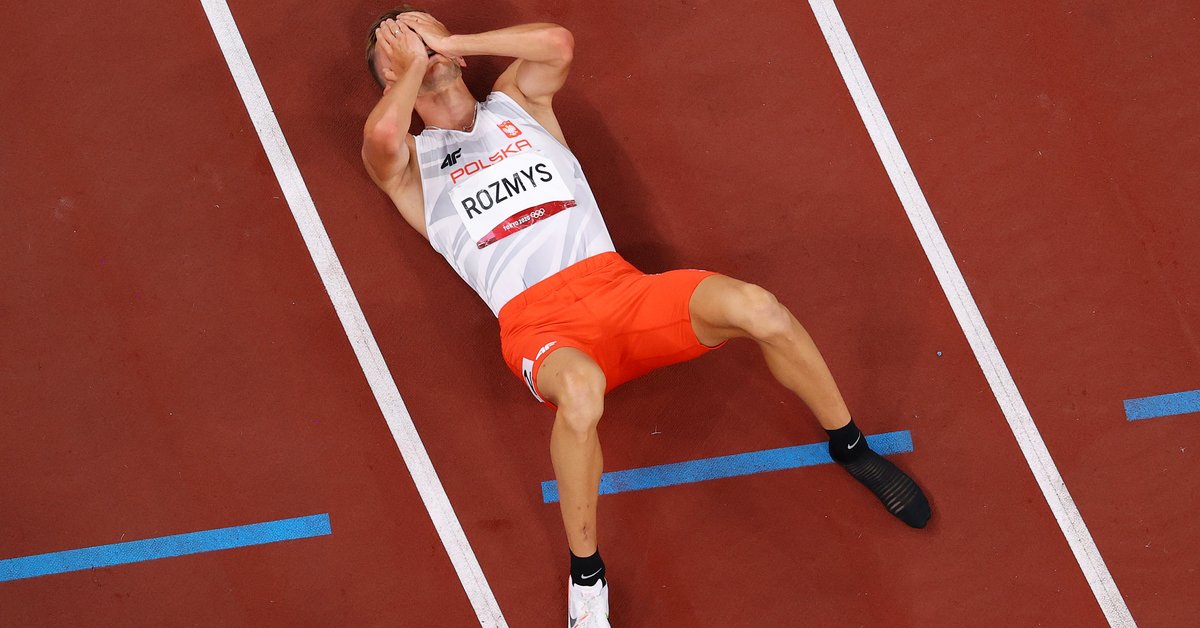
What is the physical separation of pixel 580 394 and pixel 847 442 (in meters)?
1.32

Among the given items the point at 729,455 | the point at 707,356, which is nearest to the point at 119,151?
the point at 707,356

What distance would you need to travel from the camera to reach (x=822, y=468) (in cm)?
411

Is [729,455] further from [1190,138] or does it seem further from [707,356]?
[1190,138]

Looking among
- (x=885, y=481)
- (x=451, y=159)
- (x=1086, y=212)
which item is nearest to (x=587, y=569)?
(x=885, y=481)

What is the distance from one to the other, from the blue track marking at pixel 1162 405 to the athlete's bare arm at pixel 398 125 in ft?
11.3

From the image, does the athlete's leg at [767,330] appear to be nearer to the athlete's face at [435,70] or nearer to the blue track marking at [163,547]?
the athlete's face at [435,70]

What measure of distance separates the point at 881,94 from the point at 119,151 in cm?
376

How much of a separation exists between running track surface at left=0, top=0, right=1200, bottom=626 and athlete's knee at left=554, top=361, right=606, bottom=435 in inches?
32.5

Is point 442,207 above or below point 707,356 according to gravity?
above

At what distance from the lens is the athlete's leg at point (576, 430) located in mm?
3340

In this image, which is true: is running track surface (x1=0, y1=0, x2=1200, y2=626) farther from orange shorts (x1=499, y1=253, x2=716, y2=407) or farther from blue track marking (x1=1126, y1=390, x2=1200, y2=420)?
orange shorts (x1=499, y1=253, x2=716, y2=407)

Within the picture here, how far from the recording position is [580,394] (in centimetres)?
333

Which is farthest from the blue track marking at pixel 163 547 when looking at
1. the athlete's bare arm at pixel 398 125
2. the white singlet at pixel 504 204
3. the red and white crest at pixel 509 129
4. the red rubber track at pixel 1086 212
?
the red rubber track at pixel 1086 212

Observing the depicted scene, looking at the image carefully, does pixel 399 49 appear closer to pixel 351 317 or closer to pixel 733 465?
pixel 351 317
